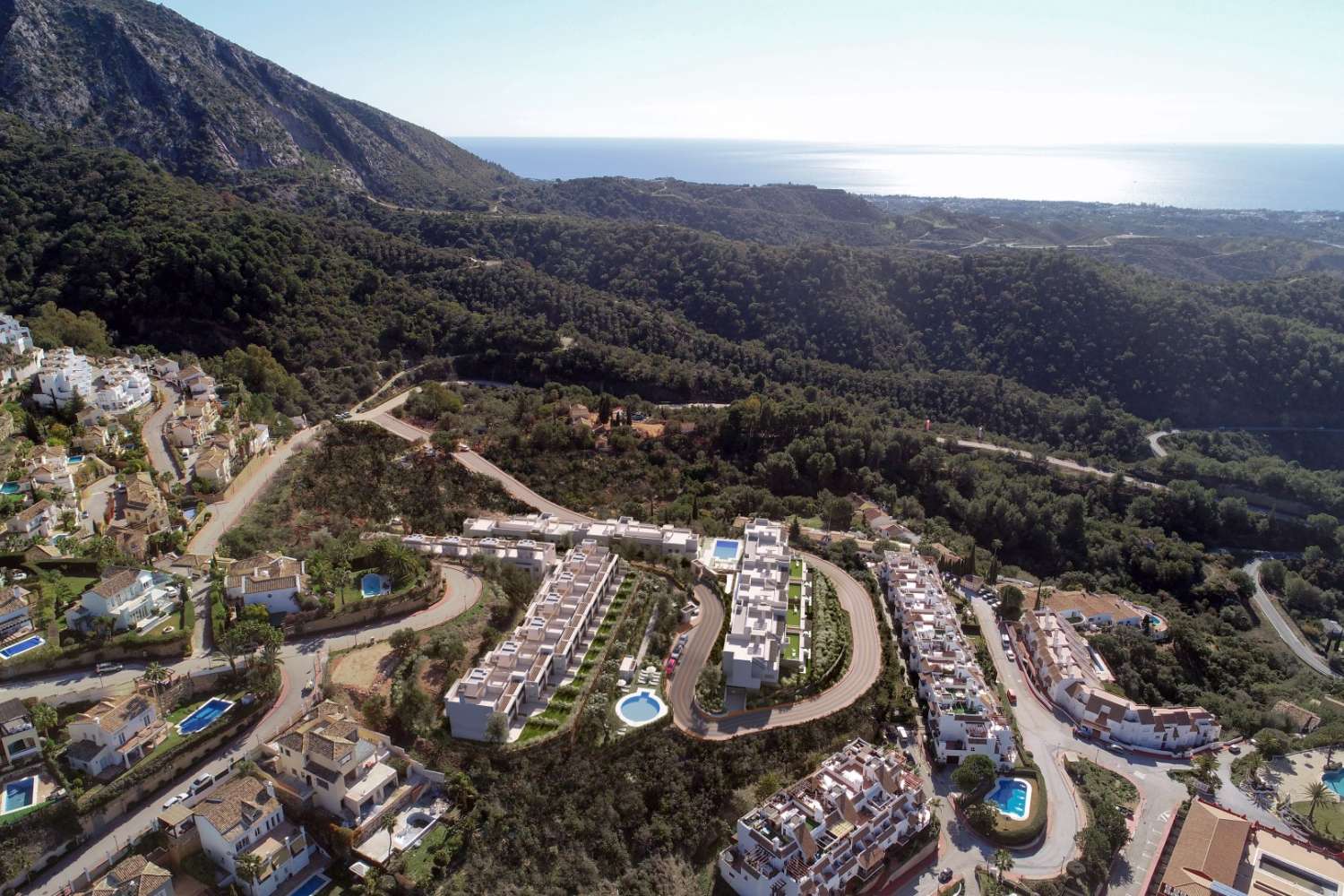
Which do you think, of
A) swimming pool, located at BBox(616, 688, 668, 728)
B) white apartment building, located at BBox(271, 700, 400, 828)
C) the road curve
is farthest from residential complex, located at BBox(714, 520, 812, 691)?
white apartment building, located at BBox(271, 700, 400, 828)

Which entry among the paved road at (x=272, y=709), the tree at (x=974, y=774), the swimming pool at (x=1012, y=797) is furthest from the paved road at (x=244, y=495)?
the swimming pool at (x=1012, y=797)

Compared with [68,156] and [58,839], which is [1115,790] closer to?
[58,839]

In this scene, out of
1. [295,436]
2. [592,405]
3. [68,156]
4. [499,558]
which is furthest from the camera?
[68,156]

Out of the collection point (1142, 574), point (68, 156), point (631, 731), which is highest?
point (68, 156)

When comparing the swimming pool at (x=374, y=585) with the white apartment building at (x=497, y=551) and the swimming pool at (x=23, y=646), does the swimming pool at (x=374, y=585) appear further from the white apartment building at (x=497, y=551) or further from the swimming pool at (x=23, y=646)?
the swimming pool at (x=23, y=646)

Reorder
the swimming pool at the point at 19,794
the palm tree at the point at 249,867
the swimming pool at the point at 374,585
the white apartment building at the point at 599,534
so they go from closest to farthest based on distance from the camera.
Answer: the palm tree at the point at 249,867
the swimming pool at the point at 19,794
the swimming pool at the point at 374,585
the white apartment building at the point at 599,534

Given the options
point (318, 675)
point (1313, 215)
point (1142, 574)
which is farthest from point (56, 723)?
point (1313, 215)

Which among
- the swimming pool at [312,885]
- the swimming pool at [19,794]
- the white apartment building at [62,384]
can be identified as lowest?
the swimming pool at [312,885]
